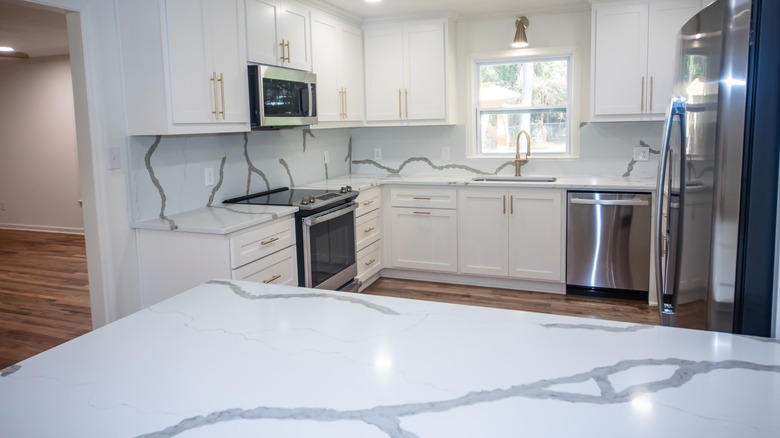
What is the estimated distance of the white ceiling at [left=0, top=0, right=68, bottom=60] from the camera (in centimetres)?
445

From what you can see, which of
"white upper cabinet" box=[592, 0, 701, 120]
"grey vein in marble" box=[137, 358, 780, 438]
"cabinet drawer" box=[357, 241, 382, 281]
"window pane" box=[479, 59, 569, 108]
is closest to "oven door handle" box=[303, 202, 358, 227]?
"cabinet drawer" box=[357, 241, 382, 281]

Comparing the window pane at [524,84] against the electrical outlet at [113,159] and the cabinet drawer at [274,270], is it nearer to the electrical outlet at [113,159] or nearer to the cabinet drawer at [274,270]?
the cabinet drawer at [274,270]

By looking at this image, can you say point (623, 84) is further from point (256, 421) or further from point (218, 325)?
point (256, 421)

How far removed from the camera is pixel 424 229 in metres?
4.77

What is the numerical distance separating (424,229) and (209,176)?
1911 millimetres

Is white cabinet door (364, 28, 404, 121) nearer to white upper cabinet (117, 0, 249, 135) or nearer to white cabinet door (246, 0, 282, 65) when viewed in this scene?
white cabinet door (246, 0, 282, 65)

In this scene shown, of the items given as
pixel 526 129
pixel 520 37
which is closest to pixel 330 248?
pixel 526 129

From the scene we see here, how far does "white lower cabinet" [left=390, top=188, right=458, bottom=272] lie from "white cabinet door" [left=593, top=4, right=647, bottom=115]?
1379mm

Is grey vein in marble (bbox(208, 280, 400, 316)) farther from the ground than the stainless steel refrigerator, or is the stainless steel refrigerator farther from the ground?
the stainless steel refrigerator

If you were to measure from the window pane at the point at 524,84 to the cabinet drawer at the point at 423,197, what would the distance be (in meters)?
0.97

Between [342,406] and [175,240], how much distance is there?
7.21 ft

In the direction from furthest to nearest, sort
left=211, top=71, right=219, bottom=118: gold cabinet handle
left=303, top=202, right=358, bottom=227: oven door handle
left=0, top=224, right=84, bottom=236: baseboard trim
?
left=0, top=224, right=84, bottom=236: baseboard trim, left=303, top=202, right=358, bottom=227: oven door handle, left=211, top=71, right=219, bottom=118: gold cabinet handle

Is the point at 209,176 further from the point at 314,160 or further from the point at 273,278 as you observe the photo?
the point at 314,160

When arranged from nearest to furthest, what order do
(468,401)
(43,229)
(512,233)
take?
(468,401) < (512,233) < (43,229)
